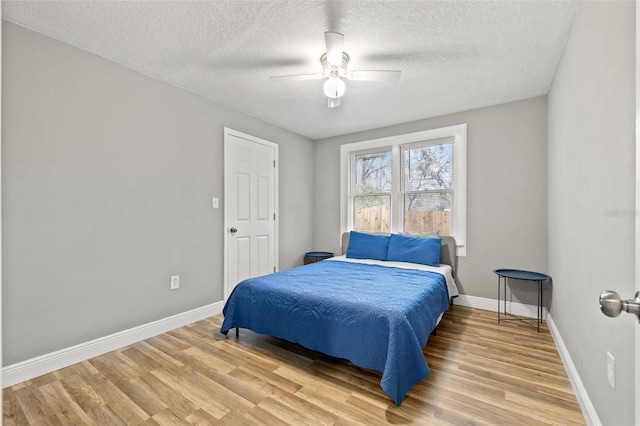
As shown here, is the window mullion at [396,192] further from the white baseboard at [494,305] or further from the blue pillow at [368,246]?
the white baseboard at [494,305]

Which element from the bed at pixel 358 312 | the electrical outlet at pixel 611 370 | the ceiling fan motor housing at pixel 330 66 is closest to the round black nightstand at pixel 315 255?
the bed at pixel 358 312

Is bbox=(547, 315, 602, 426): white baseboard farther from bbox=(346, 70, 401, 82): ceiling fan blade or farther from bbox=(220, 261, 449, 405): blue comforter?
bbox=(346, 70, 401, 82): ceiling fan blade

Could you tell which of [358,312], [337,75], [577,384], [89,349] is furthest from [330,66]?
[89,349]

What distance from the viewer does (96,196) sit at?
8.61 ft

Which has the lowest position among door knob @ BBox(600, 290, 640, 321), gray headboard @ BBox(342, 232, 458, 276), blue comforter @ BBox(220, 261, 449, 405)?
blue comforter @ BBox(220, 261, 449, 405)

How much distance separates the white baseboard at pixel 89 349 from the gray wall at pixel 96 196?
50 millimetres

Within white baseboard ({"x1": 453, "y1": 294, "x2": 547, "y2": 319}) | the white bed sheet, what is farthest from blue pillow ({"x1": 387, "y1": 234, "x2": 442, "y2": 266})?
white baseboard ({"x1": 453, "y1": 294, "x2": 547, "y2": 319})

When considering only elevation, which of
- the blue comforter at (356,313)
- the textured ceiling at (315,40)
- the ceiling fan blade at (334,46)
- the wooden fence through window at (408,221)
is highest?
the textured ceiling at (315,40)

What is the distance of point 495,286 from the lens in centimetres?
364

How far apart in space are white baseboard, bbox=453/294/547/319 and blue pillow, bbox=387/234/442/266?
0.63 metres

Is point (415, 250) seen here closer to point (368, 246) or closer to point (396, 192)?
point (368, 246)

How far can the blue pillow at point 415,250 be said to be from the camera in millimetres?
3643

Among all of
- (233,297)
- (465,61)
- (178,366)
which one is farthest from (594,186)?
(178,366)

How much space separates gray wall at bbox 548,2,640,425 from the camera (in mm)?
1332
